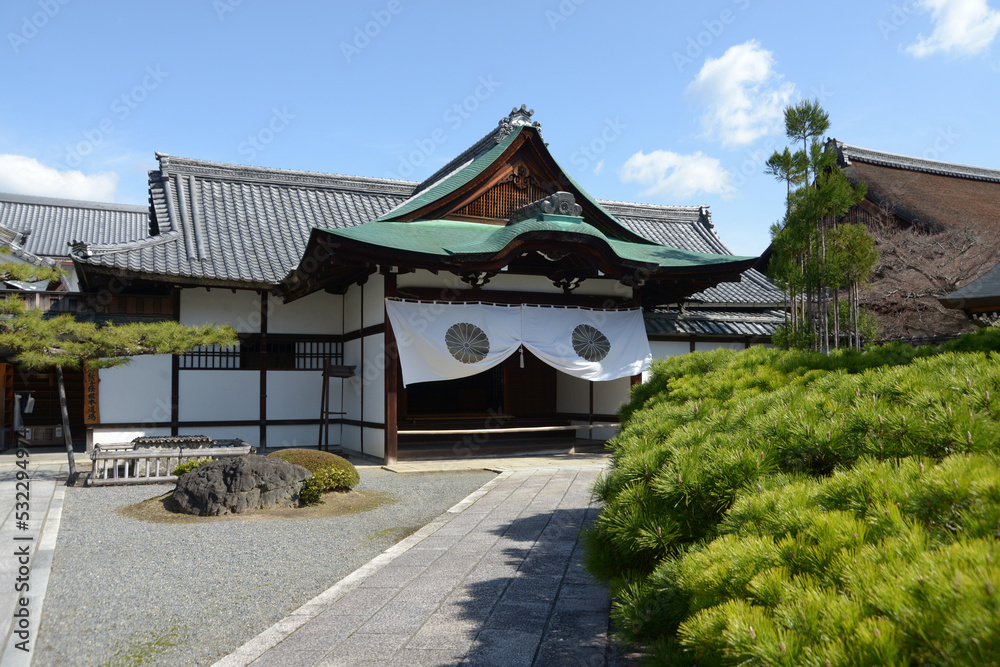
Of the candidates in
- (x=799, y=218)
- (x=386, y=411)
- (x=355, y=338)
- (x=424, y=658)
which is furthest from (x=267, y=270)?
(x=424, y=658)

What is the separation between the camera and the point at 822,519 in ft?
6.55

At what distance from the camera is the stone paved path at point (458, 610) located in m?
3.36

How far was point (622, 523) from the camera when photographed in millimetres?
2801

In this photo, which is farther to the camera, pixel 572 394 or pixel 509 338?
pixel 572 394

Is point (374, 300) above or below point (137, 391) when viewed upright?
above

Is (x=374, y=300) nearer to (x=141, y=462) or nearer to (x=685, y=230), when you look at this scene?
(x=141, y=462)

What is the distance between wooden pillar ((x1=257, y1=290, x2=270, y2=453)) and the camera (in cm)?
1266

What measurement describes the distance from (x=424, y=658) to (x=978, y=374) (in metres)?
2.69

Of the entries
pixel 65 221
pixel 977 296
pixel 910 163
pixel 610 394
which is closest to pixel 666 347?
pixel 610 394

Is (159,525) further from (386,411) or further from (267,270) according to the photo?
(267,270)

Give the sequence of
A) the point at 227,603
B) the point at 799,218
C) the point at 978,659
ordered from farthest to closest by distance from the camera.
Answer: the point at 799,218
the point at 227,603
the point at 978,659

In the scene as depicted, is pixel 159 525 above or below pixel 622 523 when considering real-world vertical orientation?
below

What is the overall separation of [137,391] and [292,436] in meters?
2.79

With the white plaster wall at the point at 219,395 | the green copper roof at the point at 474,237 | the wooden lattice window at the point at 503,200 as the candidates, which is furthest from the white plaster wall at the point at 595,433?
the white plaster wall at the point at 219,395
